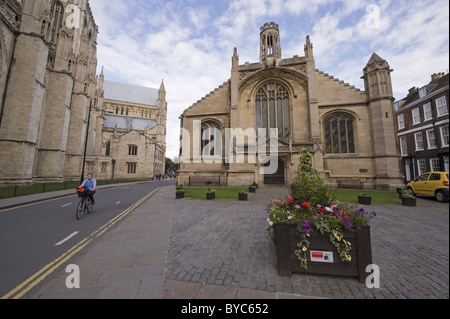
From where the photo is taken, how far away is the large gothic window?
2150 centimetres

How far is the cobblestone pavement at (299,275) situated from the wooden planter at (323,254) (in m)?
0.16

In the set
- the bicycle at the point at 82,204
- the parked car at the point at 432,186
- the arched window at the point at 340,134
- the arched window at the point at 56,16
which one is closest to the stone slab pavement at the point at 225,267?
the bicycle at the point at 82,204

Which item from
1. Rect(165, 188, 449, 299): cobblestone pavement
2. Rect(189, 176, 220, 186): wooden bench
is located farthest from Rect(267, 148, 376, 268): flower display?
Rect(189, 176, 220, 186): wooden bench

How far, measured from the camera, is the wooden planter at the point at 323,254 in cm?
292

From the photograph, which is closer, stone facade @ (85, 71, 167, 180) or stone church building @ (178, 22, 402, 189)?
stone church building @ (178, 22, 402, 189)

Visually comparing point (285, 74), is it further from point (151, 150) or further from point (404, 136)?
point (151, 150)

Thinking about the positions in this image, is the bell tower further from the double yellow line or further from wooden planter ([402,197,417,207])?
the double yellow line

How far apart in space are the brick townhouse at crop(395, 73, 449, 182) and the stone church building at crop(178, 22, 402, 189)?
6019 mm

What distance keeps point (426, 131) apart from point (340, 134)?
35.3 ft

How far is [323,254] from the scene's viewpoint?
10.0 feet

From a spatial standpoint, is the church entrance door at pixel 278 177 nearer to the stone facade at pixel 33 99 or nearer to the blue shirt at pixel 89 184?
the blue shirt at pixel 89 184

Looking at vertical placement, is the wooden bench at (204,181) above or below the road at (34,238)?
above

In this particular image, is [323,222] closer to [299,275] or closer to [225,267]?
[299,275]

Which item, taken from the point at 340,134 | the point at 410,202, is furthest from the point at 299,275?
the point at 340,134
